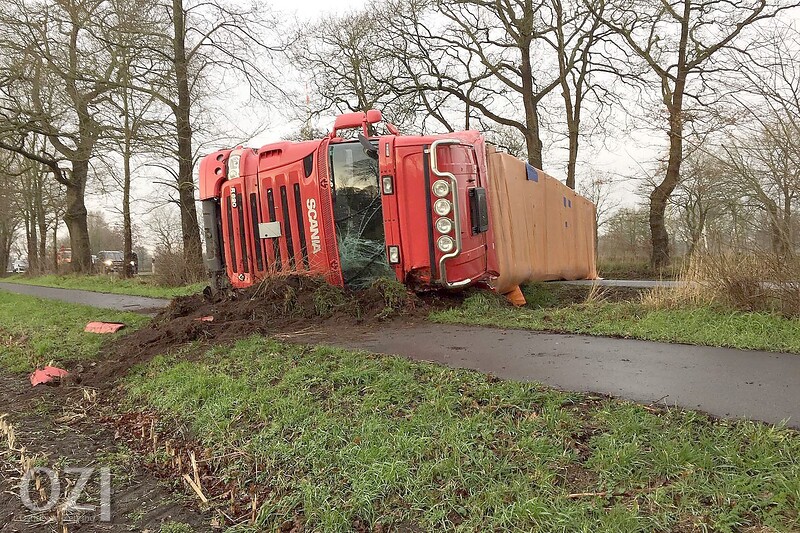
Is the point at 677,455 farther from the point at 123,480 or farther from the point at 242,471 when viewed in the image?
the point at 123,480

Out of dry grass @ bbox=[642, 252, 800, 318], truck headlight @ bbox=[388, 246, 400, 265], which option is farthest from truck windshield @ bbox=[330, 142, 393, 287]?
dry grass @ bbox=[642, 252, 800, 318]

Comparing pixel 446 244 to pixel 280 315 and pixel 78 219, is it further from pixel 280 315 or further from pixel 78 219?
pixel 78 219

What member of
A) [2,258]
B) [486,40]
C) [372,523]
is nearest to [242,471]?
[372,523]

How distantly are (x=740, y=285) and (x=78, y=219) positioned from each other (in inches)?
966

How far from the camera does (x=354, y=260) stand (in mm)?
6195

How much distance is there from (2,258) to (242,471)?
47987 millimetres

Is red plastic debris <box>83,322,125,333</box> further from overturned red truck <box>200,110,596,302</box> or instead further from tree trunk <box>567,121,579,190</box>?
tree trunk <box>567,121,579,190</box>

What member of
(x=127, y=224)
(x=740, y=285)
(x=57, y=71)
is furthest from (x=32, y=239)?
(x=740, y=285)

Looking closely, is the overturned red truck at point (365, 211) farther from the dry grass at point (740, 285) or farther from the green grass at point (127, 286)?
the green grass at point (127, 286)

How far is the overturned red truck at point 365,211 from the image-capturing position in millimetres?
5844

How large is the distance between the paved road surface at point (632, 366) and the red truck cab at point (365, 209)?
125 centimetres

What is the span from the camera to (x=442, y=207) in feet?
18.8

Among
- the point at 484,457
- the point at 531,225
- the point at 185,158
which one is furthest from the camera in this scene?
the point at 185,158

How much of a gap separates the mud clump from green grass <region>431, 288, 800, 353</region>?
51cm
